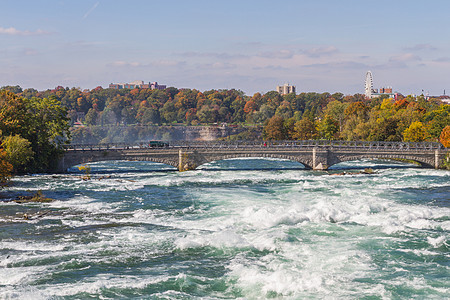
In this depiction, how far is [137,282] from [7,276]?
29.9ft

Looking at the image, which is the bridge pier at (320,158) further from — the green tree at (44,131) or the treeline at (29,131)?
the treeline at (29,131)

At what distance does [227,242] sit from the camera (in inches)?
1804

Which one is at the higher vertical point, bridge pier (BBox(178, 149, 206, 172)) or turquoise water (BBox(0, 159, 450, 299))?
bridge pier (BBox(178, 149, 206, 172))

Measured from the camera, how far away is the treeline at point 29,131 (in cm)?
8131

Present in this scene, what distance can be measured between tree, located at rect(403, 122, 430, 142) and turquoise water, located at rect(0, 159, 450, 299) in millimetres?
45485

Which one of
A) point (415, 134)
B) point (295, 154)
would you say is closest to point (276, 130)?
point (415, 134)

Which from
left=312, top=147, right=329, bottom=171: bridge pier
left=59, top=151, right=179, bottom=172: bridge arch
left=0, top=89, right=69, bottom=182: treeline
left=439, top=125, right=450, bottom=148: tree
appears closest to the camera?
left=0, top=89, right=69, bottom=182: treeline

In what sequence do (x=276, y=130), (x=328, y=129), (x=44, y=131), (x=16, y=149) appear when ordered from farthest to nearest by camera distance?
(x=276, y=130) < (x=328, y=129) < (x=44, y=131) < (x=16, y=149)

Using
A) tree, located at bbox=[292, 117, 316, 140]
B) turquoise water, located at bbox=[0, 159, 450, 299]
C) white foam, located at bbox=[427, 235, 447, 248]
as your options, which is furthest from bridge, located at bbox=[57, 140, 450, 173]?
tree, located at bbox=[292, 117, 316, 140]

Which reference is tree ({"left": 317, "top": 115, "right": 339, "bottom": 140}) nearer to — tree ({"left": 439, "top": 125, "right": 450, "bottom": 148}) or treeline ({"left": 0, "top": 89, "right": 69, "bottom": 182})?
tree ({"left": 439, "top": 125, "right": 450, "bottom": 148})

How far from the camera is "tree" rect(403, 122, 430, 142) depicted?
12219cm

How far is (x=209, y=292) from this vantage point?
1387 inches

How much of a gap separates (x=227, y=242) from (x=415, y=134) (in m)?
88.4

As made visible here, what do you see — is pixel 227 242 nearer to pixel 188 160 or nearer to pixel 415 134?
pixel 188 160
